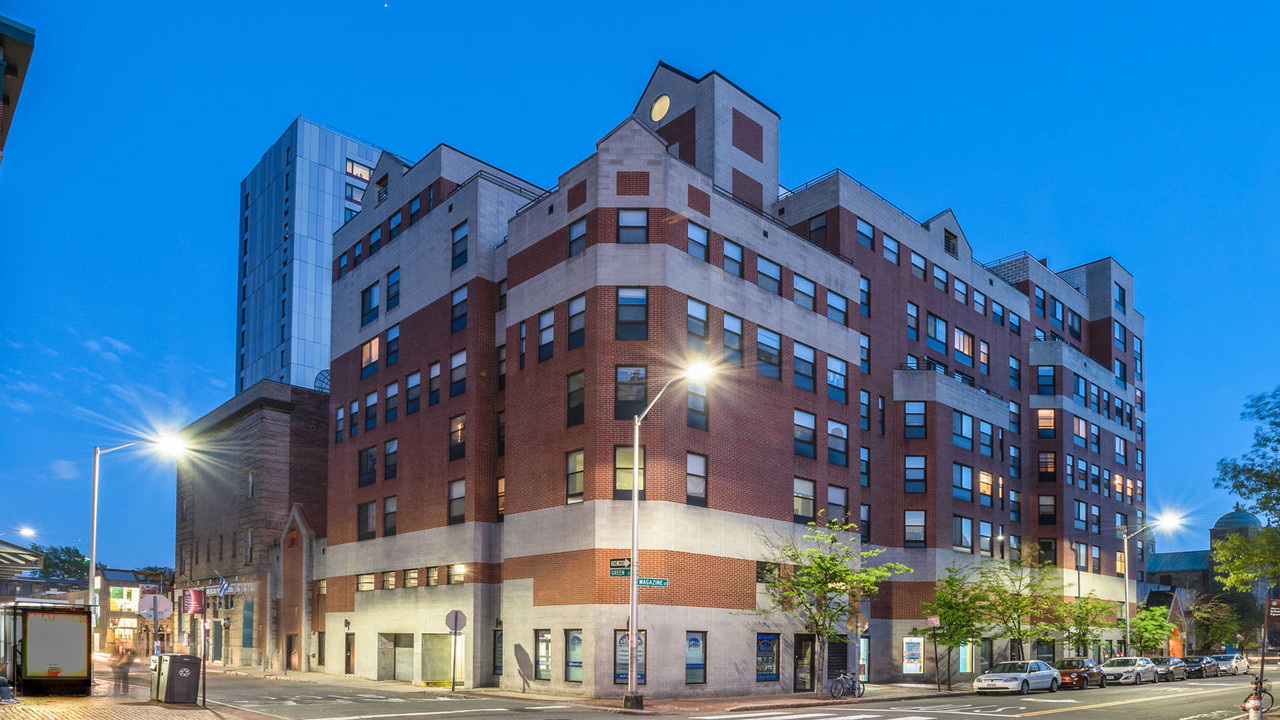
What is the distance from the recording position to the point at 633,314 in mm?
40031

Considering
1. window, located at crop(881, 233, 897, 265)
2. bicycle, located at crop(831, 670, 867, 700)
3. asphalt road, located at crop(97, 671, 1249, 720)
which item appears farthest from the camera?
window, located at crop(881, 233, 897, 265)

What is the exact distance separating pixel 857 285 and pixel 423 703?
94.8ft

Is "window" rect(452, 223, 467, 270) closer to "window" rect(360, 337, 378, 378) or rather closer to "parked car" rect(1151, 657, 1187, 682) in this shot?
"window" rect(360, 337, 378, 378)

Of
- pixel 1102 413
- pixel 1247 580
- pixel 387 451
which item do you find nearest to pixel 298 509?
pixel 387 451

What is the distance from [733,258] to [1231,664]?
2120 inches

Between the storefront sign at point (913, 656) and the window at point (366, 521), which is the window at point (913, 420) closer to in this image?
the storefront sign at point (913, 656)

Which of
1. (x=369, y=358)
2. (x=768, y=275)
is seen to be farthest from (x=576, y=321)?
(x=369, y=358)

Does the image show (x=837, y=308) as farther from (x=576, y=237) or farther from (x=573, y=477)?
(x=573, y=477)

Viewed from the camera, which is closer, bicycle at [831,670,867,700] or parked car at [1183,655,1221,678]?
bicycle at [831,670,867,700]

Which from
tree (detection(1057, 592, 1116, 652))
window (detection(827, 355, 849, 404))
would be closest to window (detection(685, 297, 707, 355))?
Answer: window (detection(827, 355, 849, 404))

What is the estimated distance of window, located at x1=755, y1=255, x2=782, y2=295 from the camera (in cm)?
4488

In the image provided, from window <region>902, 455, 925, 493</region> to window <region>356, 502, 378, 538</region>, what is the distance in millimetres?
28088

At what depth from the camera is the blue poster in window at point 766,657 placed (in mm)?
41000

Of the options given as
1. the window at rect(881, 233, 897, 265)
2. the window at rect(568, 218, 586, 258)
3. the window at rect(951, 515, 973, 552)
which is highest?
the window at rect(881, 233, 897, 265)
